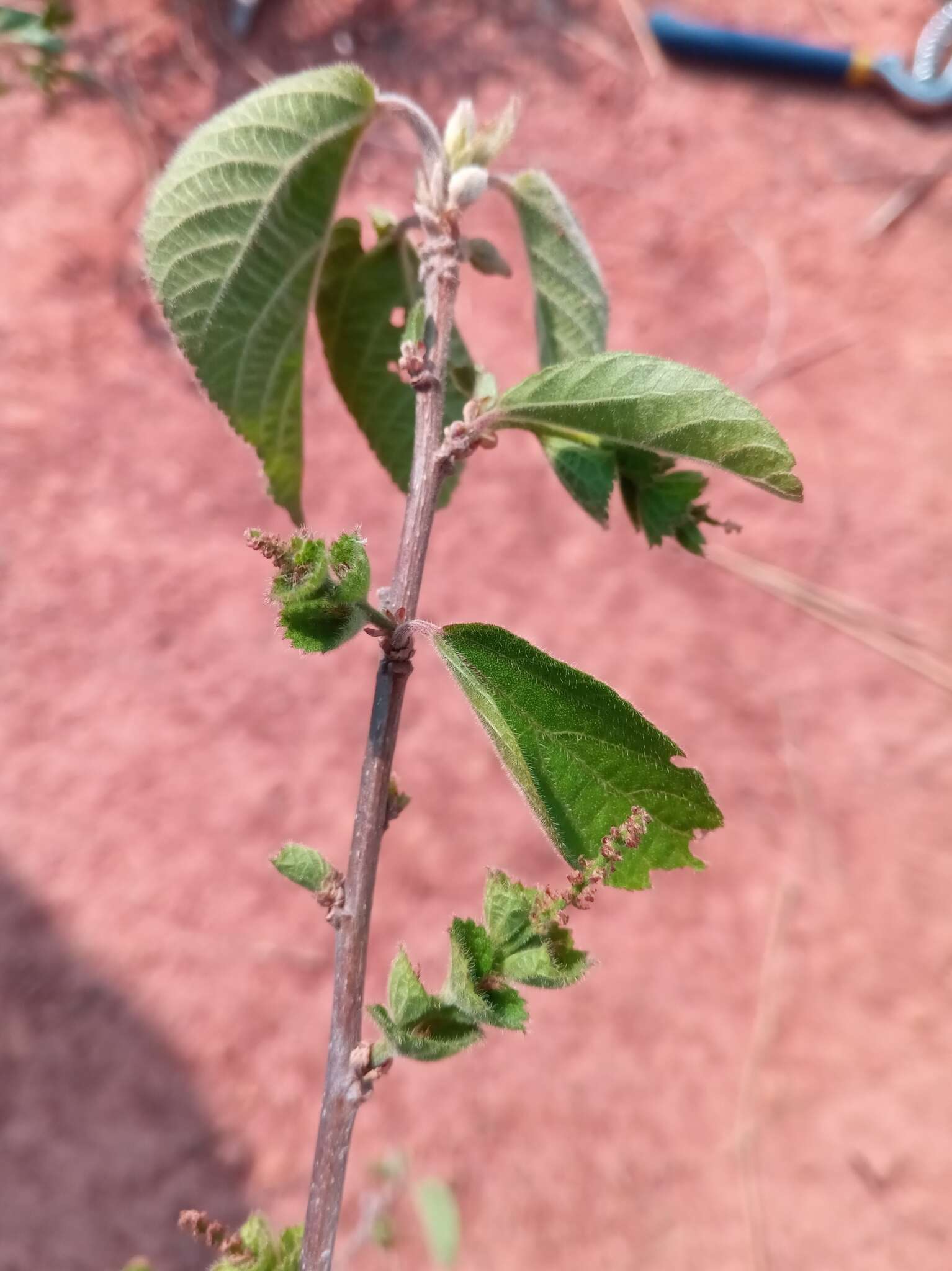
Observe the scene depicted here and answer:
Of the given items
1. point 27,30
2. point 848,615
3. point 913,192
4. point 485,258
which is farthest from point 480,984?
point 913,192

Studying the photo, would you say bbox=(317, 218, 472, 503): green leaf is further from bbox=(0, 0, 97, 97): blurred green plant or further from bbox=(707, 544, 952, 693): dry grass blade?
bbox=(707, 544, 952, 693): dry grass blade

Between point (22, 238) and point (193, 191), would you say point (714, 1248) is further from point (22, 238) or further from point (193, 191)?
point (22, 238)

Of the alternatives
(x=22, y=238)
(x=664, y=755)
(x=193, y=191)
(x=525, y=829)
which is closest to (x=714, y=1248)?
(x=525, y=829)

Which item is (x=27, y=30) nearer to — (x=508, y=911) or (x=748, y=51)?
(x=508, y=911)

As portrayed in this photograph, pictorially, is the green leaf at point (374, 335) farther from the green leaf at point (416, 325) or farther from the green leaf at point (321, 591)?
the green leaf at point (321, 591)

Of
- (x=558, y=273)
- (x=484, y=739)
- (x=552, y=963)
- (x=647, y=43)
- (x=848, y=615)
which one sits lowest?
(x=484, y=739)

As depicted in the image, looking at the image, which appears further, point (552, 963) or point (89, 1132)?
point (89, 1132)
